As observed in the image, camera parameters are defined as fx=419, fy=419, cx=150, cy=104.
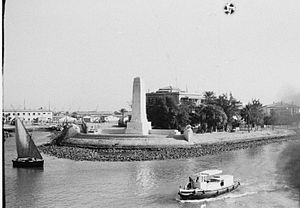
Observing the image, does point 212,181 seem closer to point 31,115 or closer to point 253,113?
point 253,113

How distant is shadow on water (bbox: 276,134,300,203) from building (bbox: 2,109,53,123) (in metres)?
1.86

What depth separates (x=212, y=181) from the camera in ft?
9.47

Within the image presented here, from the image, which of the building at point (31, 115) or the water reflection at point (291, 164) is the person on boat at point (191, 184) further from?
the building at point (31, 115)

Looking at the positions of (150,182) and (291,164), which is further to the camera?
(150,182)

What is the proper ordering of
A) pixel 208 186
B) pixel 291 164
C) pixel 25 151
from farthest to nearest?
pixel 25 151
pixel 208 186
pixel 291 164

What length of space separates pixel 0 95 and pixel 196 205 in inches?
58.3

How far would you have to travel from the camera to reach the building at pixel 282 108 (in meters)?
2.62

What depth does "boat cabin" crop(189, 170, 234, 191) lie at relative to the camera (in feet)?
9.38

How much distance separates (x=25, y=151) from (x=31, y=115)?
323 mm

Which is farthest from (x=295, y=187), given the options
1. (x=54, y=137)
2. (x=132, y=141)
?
(x=132, y=141)

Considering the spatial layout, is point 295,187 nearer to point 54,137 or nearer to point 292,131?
point 292,131

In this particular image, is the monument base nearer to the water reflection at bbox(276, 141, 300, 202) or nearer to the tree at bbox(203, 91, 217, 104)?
the tree at bbox(203, 91, 217, 104)

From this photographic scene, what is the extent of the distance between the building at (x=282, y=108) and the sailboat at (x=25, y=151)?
6.06 feet

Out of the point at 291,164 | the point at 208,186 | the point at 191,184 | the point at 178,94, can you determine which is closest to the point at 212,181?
the point at 208,186
